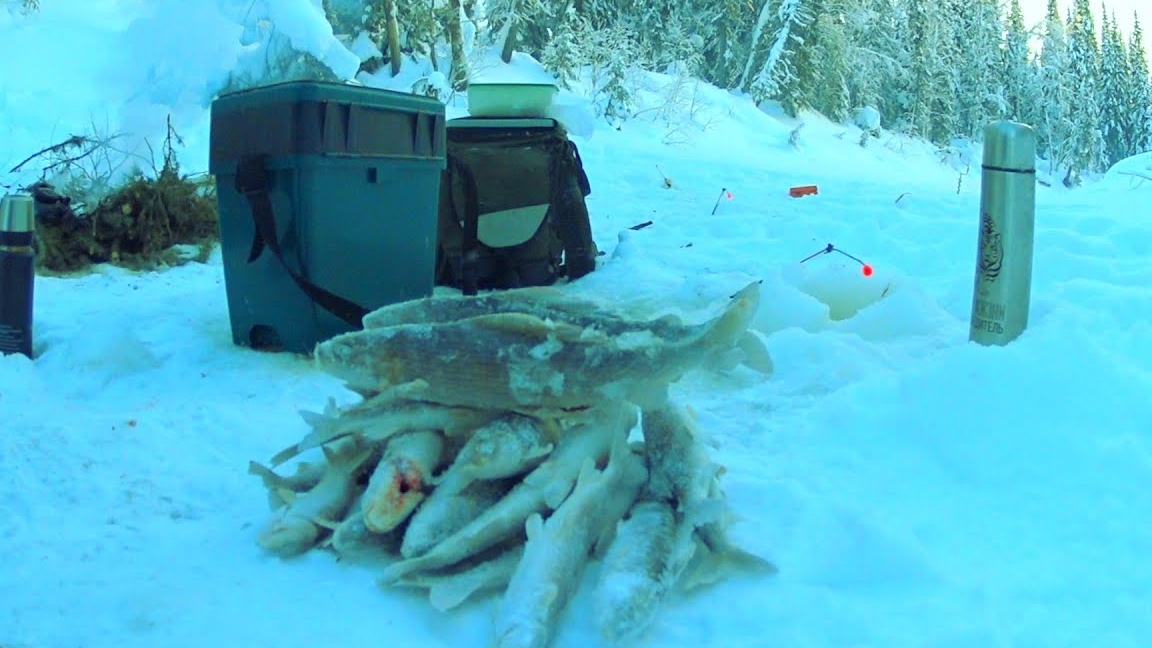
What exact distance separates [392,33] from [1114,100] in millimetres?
55447

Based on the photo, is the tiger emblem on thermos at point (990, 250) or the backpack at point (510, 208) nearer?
the tiger emblem on thermos at point (990, 250)

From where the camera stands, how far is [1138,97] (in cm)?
5803

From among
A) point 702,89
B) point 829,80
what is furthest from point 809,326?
point 829,80

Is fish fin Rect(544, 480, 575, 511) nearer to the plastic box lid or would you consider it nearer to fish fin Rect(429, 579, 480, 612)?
fish fin Rect(429, 579, 480, 612)

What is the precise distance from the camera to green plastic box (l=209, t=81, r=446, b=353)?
371cm

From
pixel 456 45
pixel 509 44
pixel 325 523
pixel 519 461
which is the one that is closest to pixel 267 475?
pixel 325 523

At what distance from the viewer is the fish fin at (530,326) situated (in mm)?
2232

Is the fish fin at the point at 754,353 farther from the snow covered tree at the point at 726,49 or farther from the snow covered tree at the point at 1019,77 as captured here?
the snow covered tree at the point at 1019,77

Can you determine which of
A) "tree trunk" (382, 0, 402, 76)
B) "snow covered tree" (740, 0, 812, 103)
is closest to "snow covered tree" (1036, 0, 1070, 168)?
"snow covered tree" (740, 0, 812, 103)

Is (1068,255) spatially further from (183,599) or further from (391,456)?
(183,599)

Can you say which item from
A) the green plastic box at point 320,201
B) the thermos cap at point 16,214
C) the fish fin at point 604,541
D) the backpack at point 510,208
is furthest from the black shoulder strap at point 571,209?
the fish fin at point 604,541

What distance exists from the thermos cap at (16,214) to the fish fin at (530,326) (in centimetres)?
270

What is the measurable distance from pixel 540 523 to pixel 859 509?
794 millimetres

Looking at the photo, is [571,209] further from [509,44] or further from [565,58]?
[565,58]
